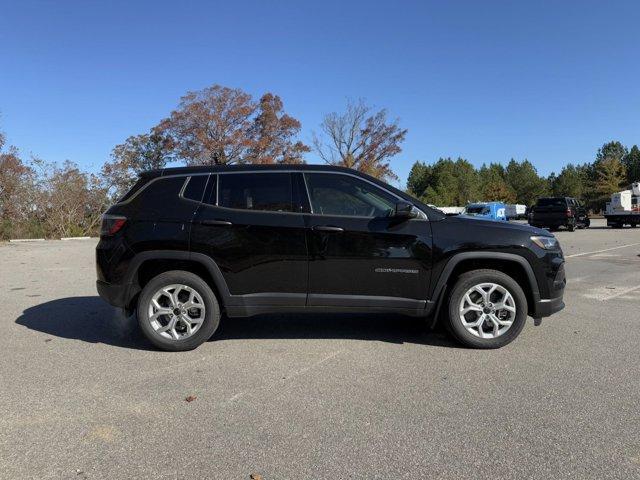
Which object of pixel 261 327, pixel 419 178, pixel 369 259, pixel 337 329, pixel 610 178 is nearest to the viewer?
pixel 369 259

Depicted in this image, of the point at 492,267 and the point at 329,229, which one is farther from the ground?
the point at 329,229

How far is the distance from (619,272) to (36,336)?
10.7 meters

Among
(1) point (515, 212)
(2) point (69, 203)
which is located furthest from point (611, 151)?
(2) point (69, 203)

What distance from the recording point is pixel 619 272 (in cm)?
1076

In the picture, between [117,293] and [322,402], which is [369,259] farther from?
[117,293]

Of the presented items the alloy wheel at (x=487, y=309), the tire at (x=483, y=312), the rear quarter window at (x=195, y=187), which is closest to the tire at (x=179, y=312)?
the rear quarter window at (x=195, y=187)

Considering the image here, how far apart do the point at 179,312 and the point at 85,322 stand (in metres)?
2.05

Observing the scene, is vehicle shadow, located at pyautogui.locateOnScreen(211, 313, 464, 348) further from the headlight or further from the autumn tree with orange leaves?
the autumn tree with orange leaves

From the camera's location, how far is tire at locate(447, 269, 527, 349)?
198 inches

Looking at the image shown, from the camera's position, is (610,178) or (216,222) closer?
(216,222)

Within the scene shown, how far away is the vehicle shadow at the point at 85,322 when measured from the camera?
18.6 ft

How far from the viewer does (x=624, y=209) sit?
32.8m

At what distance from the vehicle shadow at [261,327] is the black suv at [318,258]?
55cm

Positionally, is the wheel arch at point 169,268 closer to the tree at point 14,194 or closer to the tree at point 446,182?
the tree at point 14,194
